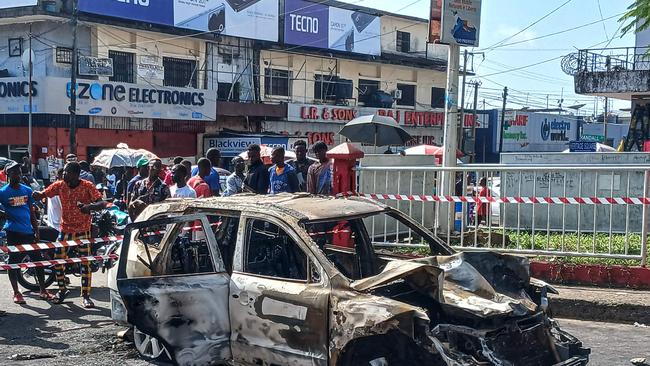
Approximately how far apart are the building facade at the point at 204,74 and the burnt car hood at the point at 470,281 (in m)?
24.7

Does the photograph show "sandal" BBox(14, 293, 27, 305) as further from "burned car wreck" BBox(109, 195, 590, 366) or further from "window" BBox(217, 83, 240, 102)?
"window" BBox(217, 83, 240, 102)

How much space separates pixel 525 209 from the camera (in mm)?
10688

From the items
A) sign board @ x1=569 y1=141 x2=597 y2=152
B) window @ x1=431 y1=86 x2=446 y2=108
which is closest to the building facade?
window @ x1=431 y1=86 x2=446 y2=108

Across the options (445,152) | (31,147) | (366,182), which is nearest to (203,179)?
(366,182)

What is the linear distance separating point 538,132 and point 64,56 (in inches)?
1412

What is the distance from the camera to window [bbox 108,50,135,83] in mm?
30875

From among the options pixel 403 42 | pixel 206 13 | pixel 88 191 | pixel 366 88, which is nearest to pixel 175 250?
pixel 88 191

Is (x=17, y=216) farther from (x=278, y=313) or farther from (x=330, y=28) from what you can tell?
(x=330, y=28)

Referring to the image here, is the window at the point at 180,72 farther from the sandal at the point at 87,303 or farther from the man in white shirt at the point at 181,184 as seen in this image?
the sandal at the point at 87,303

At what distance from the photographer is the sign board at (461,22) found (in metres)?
11.0

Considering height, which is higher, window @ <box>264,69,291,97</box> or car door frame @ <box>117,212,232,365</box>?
window @ <box>264,69,291,97</box>

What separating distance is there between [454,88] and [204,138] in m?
23.4

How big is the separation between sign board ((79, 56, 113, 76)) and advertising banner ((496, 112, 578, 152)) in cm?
3037

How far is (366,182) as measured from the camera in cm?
1059
